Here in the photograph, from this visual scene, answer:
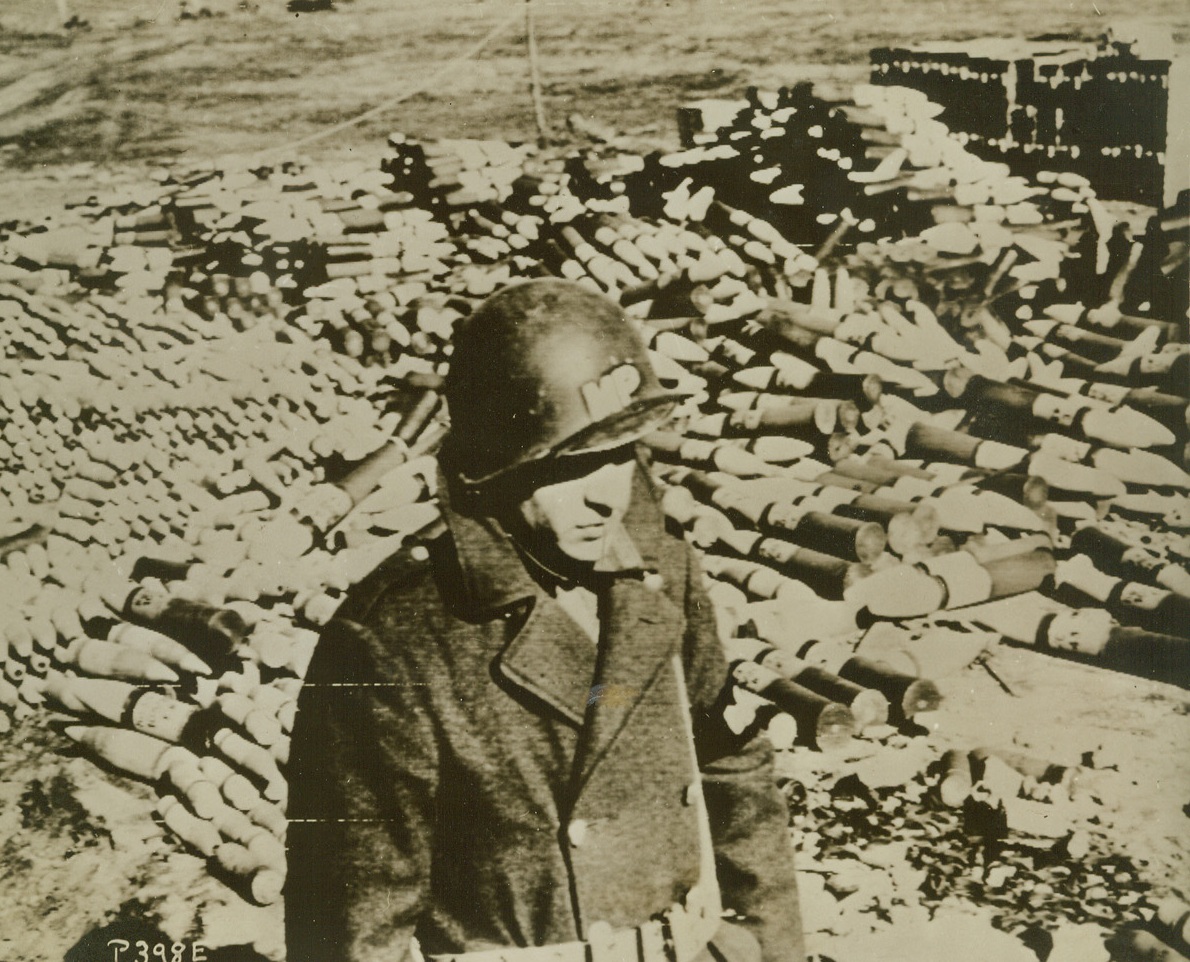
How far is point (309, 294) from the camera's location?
297cm

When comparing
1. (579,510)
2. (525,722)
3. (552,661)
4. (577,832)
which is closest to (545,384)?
(579,510)

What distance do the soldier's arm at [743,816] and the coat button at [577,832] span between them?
37cm

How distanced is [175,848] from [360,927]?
708 millimetres

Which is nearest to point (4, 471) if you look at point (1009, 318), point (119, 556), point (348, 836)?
point (119, 556)

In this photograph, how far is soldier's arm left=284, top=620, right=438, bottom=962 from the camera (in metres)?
2.45

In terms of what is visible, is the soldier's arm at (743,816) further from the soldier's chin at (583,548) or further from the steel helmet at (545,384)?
the steel helmet at (545,384)

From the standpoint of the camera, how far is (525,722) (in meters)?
2.57

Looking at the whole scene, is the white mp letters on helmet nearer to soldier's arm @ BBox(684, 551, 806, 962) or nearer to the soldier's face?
the soldier's face

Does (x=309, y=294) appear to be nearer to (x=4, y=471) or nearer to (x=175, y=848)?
(x=4, y=471)

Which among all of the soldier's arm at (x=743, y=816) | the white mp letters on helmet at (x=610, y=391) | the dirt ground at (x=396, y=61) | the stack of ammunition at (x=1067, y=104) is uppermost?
the dirt ground at (x=396, y=61)

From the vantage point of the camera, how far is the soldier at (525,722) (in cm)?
247

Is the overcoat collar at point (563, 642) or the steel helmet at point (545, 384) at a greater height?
the steel helmet at point (545, 384)

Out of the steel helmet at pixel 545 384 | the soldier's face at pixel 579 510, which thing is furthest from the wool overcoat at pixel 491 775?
the steel helmet at pixel 545 384

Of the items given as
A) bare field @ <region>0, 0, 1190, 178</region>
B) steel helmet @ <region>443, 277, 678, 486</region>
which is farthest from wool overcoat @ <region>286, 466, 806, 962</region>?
bare field @ <region>0, 0, 1190, 178</region>
